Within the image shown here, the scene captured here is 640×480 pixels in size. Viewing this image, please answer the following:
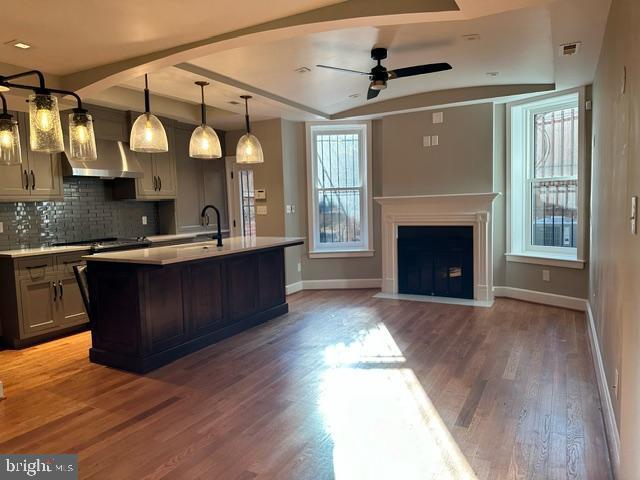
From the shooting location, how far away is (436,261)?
5938 millimetres

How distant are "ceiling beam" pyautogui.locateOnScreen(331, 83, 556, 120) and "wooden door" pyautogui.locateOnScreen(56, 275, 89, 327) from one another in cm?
397

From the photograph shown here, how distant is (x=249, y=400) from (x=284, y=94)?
357 centimetres

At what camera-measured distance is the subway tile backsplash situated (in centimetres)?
472

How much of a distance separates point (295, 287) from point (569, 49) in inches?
173

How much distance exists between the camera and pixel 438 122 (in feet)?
18.9

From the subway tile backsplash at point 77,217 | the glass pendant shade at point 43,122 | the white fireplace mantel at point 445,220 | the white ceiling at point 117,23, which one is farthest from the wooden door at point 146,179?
the glass pendant shade at point 43,122

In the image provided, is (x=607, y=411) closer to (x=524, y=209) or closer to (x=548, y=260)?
(x=548, y=260)

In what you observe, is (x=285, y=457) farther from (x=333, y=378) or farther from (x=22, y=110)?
(x=22, y=110)

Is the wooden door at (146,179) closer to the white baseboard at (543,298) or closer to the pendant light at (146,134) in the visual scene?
the pendant light at (146,134)

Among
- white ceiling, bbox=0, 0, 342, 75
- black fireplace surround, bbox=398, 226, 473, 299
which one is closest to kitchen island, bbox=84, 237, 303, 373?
white ceiling, bbox=0, 0, 342, 75

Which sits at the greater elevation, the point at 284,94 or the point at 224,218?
the point at 284,94

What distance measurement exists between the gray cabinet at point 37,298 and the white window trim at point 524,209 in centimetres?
513

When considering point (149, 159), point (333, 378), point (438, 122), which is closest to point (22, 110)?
point (149, 159)

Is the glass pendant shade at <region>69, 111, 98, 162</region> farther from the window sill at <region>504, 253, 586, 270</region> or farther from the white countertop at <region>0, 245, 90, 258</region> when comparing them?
the window sill at <region>504, 253, 586, 270</region>
